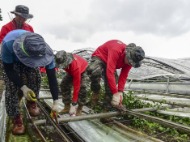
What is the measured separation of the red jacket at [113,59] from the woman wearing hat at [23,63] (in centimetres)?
96

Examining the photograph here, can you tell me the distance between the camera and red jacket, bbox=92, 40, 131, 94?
402 centimetres

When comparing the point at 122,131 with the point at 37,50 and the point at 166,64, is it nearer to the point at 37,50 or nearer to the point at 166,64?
the point at 37,50

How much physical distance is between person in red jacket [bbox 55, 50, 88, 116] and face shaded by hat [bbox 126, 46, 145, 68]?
0.84m

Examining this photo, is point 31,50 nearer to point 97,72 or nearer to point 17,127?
point 17,127

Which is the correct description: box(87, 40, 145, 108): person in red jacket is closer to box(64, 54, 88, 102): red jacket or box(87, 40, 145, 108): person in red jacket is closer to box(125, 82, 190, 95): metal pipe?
box(64, 54, 88, 102): red jacket

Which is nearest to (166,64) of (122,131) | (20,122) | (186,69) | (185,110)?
(186,69)

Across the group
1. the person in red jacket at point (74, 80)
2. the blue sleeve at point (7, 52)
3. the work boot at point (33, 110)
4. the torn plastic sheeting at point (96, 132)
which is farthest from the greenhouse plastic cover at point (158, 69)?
the blue sleeve at point (7, 52)

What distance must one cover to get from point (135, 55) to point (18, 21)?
1981mm

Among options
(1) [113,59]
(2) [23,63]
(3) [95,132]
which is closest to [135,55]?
(1) [113,59]

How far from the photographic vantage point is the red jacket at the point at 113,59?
Result: 4.02m

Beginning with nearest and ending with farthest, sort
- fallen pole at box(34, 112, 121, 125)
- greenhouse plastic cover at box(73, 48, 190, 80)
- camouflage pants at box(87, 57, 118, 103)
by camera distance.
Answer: fallen pole at box(34, 112, 121, 125) → camouflage pants at box(87, 57, 118, 103) → greenhouse plastic cover at box(73, 48, 190, 80)

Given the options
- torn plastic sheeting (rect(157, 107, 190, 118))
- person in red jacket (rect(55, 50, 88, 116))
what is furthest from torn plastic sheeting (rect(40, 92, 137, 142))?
torn plastic sheeting (rect(157, 107, 190, 118))

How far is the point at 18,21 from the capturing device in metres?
4.51

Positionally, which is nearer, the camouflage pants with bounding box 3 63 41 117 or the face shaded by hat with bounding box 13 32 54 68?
the face shaded by hat with bounding box 13 32 54 68
